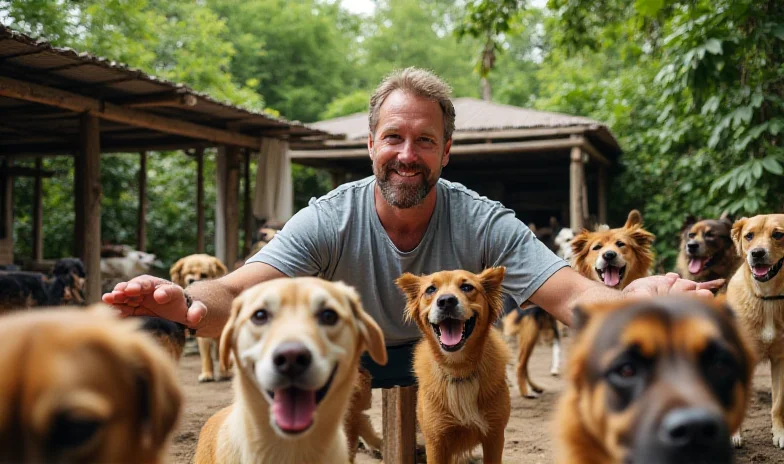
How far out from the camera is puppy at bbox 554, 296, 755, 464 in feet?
4.87

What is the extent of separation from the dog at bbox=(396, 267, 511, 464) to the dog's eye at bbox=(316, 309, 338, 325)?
1.51 meters

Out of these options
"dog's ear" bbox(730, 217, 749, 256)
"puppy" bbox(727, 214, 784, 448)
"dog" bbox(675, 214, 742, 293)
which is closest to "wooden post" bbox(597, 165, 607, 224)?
"dog" bbox(675, 214, 742, 293)

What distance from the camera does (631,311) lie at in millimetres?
1719

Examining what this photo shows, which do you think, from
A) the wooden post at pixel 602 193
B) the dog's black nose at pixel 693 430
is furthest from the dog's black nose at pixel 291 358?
the wooden post at pixel 602 193

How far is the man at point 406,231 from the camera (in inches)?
139

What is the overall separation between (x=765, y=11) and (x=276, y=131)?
8.86 meters

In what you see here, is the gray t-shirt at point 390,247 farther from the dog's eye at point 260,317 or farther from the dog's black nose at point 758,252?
the dog's black nose at point 758,252

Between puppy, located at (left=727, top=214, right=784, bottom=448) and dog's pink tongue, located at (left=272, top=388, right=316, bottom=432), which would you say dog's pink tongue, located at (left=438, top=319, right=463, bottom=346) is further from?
puppy, located at (left=727, top=214, right=784, bottom=448)

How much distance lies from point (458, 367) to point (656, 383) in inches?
98.8

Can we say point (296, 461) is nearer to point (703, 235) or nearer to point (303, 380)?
point (303, 380)

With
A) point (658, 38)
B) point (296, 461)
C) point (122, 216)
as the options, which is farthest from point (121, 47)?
point (296, 461)

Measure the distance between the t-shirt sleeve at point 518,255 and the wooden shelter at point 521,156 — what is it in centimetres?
1010

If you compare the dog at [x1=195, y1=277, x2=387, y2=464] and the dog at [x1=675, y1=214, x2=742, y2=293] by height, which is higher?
the dog at [x1=675, y1=214, x2=742, y2=293]

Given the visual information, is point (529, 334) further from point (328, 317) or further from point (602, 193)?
point (602, 193)
